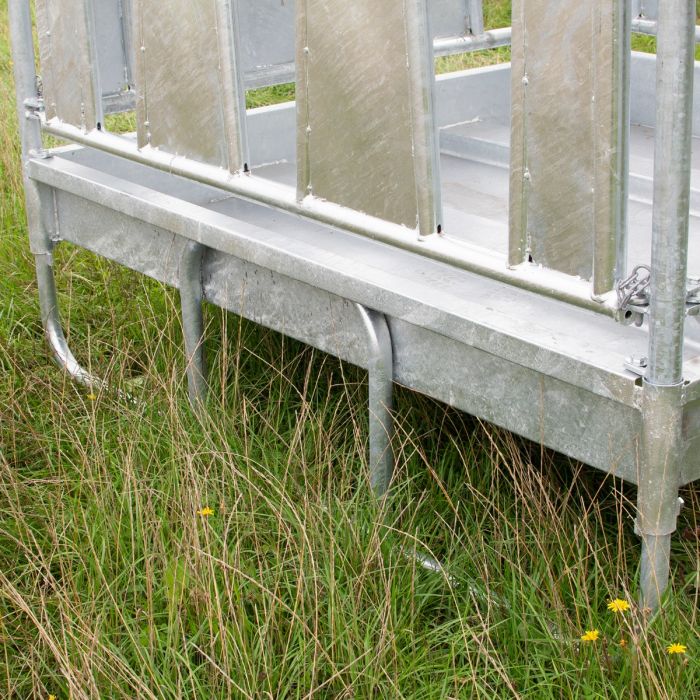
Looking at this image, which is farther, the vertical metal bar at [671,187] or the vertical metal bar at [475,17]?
the vertical metal bar at [475,17]

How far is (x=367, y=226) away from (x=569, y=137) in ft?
1.82

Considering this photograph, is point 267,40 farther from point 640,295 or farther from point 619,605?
point 619,605

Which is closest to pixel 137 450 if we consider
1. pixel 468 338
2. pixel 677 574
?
pixel 468 338

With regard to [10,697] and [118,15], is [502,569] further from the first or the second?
[118,15]

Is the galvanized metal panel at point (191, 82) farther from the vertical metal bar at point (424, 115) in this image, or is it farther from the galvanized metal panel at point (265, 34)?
the galvanized metal panel at point (265, 34)

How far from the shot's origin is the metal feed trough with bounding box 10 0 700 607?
193 cm

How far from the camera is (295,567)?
233cm

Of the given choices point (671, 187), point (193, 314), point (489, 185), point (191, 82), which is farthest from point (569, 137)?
point (489, 185)

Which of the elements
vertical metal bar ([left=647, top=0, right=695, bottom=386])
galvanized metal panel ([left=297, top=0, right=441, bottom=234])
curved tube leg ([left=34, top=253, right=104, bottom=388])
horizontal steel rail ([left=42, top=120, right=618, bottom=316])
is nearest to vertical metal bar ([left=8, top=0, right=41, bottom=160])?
horizontal steel rail ([left=42, top=120, right=618, bottom=316])

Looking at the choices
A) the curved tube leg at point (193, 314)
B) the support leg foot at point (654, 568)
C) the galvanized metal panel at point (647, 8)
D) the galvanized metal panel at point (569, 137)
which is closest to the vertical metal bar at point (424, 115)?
the galvanized metal panel at point (569, 137)

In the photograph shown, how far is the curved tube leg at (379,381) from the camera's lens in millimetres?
2486

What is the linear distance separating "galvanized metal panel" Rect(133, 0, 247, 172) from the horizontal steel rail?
0.03m

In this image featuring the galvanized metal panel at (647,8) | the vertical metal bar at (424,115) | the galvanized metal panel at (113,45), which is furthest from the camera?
the galvanized metal panel at (647,8)

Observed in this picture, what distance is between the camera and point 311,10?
7.92 feet
